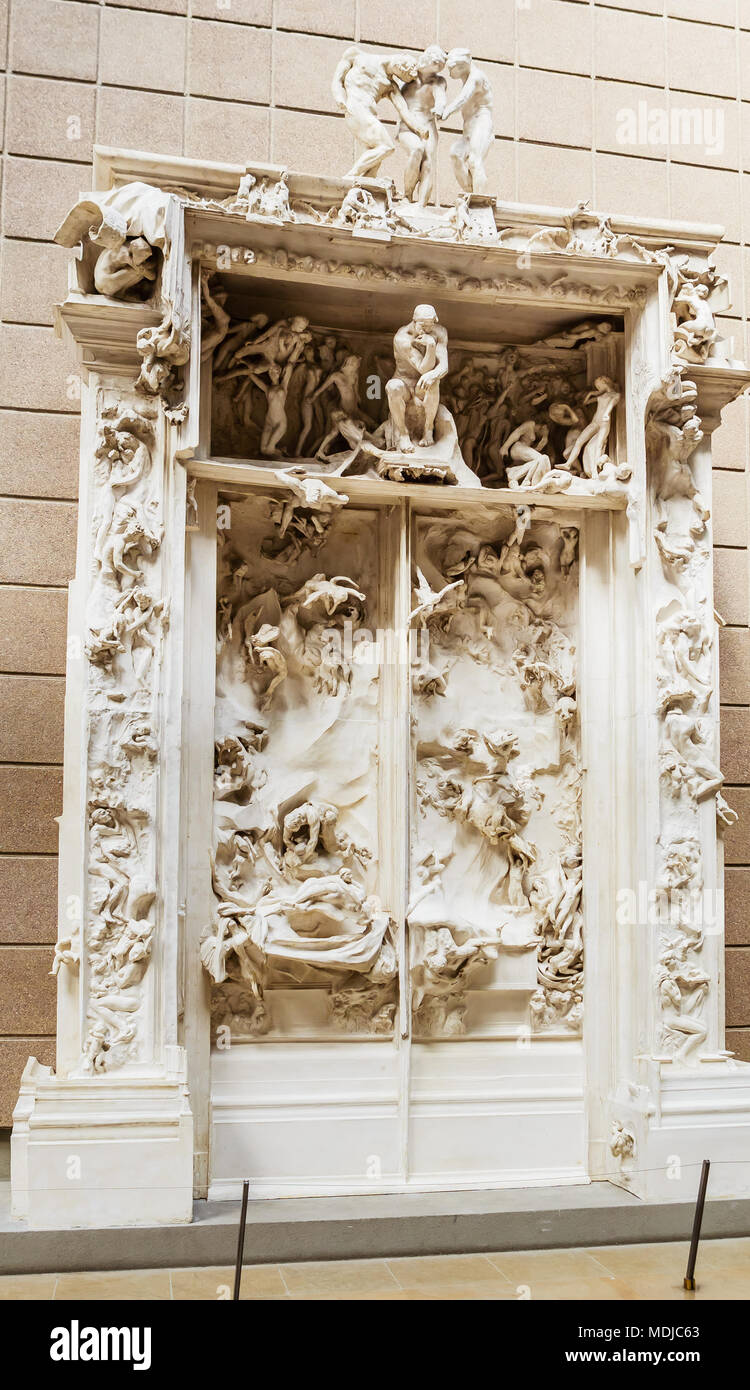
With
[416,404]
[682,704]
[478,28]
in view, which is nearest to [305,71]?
[478,28]

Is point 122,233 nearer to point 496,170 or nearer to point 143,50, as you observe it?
point 143,50

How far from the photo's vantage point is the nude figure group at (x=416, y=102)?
7.60m

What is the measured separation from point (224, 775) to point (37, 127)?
4.53 m

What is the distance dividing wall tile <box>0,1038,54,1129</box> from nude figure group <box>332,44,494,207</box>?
5.34 meters

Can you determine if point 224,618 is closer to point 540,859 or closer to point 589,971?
point 540,859

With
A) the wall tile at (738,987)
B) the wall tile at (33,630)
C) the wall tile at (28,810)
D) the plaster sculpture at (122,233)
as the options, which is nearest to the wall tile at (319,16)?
the plaster sculpture at (122,233)

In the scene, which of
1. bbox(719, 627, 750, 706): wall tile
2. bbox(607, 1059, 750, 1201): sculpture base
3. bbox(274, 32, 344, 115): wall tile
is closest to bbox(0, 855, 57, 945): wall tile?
bbox(607, 1059, 750, 1201): sculpture base

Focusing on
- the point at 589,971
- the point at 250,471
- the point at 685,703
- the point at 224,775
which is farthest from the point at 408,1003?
the point at 250,471

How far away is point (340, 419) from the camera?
7.70 meters

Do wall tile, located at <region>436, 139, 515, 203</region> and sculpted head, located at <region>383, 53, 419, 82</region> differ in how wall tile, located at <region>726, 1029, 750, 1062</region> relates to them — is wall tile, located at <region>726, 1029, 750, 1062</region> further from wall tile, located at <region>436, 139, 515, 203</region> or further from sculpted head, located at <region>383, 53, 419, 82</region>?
sculpted head, located at <region>383, 53, 419, 82</region>

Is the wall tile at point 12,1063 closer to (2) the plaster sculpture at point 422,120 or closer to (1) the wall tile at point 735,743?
(1) the wall tile at point 735,743

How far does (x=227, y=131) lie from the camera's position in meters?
9.05

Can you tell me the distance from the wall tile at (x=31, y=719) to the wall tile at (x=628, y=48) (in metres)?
5.92

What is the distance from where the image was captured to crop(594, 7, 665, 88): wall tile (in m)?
9.82
